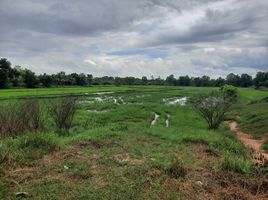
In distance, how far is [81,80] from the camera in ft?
247

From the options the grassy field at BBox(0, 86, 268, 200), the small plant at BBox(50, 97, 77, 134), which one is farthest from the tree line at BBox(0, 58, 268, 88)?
the grassy field at BBox(0, 86, 268, 200)

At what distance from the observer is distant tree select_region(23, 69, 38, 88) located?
56438mm

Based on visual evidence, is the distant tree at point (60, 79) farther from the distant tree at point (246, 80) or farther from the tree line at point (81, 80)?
the distant tree at point (246, 80)

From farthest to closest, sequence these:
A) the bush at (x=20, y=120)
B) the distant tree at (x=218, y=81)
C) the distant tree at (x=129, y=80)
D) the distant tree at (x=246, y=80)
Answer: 1. the distant tree at (x=129, y=80)
2. the distant tree at (x=218, y=81)
3. the distant tree at (x=246, y=80)
4. the bush at (x=20, y=120)

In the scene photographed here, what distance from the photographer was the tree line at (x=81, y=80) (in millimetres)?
54894

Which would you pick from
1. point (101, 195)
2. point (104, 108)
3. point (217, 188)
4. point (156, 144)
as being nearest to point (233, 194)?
point (217, 188)

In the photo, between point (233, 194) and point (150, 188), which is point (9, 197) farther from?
point (233, 194)

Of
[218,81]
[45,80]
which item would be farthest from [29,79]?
[218,81]

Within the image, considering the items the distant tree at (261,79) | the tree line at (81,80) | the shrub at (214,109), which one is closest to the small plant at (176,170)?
the shrub at (214,109)

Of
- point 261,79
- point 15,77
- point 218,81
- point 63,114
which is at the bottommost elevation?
point 63,114

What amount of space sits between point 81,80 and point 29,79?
19500 mm

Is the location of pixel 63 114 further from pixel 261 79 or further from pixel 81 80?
pixel 261 79

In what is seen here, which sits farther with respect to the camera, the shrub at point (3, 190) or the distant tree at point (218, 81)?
the distant tree at point (218, 81)

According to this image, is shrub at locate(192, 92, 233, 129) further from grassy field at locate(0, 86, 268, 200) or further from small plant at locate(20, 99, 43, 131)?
small plant at locate(20, 99, 43, 131)
